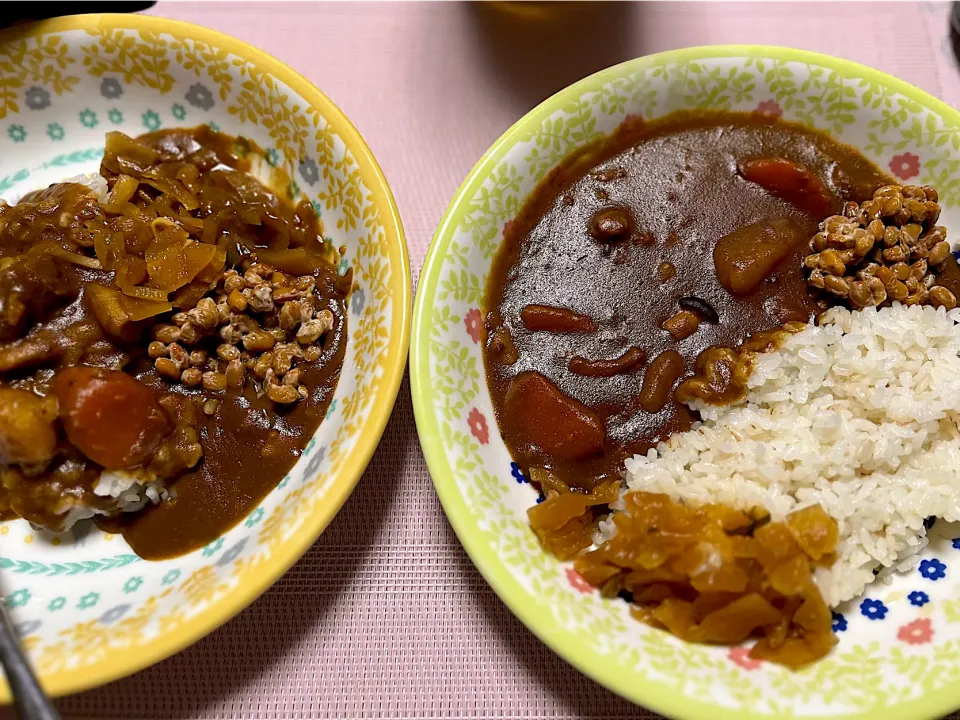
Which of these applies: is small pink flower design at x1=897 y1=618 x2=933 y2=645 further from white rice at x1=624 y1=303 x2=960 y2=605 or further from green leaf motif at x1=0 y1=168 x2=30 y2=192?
green leaf motif at x1=0 y1=168 x2=30 y2=192

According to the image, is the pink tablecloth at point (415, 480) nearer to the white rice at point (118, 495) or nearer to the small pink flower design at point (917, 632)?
the white rice at point (118, 495)

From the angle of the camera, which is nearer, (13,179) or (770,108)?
(770,108)

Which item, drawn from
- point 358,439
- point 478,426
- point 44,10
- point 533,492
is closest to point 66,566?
point 358,439

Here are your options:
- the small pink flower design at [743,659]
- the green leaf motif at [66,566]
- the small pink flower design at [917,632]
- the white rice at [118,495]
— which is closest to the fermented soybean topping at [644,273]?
the small pink flower design at [743,659]

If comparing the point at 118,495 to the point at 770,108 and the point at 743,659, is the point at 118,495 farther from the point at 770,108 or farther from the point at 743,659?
the point at 770,108

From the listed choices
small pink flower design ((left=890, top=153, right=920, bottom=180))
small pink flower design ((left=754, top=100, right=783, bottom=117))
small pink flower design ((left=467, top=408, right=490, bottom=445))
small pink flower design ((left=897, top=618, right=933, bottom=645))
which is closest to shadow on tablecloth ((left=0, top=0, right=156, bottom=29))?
small pink flower design ((left=467, top=408, right=490, bottom=445))

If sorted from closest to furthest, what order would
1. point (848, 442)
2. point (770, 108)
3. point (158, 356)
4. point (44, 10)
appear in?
1. point (848, 442)
2. point (158, 356)
3. point (770, 108)
4. point (44, 10)

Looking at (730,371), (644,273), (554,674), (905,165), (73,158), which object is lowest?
(554,674)
